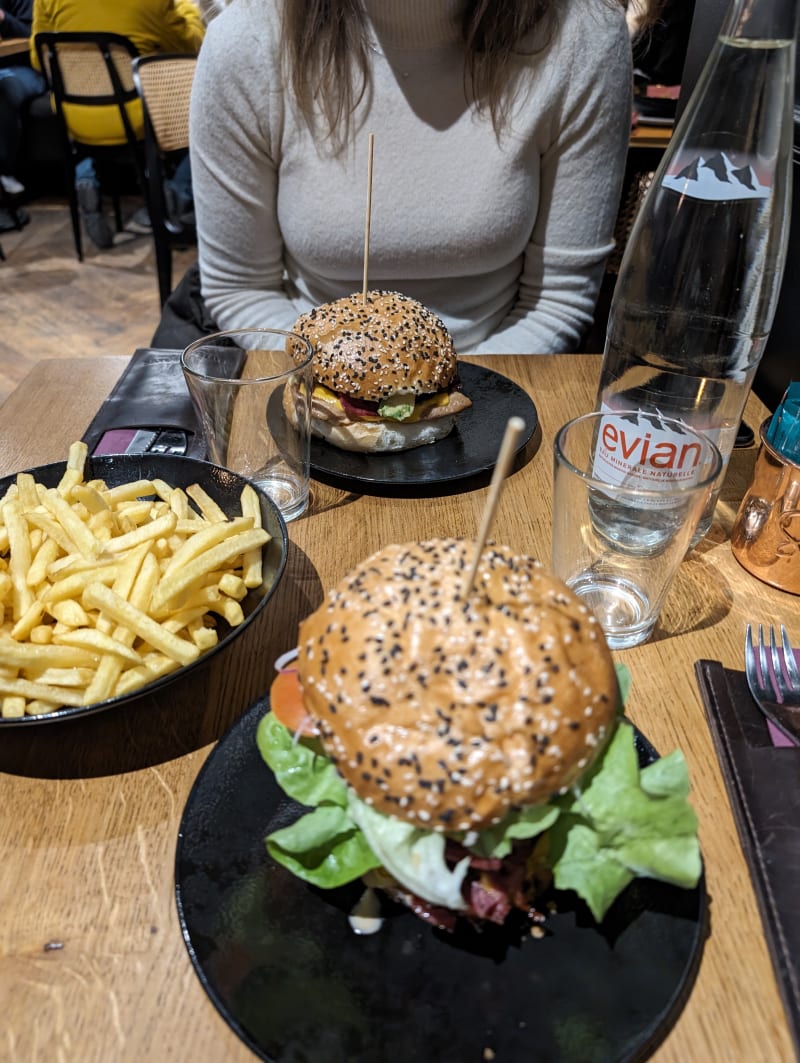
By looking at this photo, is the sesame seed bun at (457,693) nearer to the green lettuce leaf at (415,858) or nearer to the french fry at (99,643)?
the green lettuce leaf at (415,858)

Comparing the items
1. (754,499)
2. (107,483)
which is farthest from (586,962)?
(107,483)

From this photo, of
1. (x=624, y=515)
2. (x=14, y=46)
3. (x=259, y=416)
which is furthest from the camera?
(x=14, y=46)

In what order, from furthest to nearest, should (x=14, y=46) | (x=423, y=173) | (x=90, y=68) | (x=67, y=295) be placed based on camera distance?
(x=14, y=46), (x=67, y=295), (x=90, y=68), (x=423, y=173)

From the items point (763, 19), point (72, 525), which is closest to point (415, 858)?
point (72, 525)

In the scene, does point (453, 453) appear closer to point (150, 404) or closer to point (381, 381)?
point (381, 381)

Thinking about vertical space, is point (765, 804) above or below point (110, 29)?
below

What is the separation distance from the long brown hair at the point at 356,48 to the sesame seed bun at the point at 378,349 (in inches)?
25.5

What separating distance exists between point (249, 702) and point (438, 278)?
1526mm

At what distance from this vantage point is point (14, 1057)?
72 cm

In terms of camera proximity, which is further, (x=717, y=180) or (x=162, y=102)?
(x=162, y=102)

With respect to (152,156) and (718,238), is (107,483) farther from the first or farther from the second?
(152,156)

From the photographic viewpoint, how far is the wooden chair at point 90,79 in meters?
4.84

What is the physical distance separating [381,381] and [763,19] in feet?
2.89

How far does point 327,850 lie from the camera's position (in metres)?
0.83
